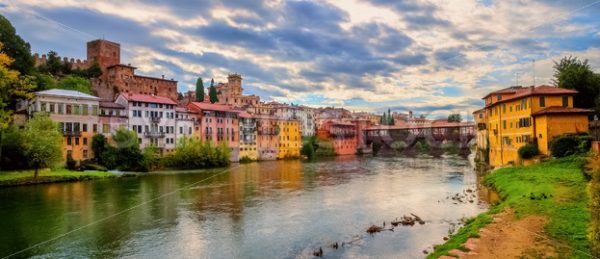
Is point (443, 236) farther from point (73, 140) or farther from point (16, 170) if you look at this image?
point (73, 140)

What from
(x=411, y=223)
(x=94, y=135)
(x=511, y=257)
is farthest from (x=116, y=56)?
Result: (x=511, y=257)

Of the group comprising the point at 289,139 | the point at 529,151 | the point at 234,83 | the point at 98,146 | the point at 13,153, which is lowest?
the point at 529,151

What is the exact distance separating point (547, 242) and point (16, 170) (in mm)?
43475

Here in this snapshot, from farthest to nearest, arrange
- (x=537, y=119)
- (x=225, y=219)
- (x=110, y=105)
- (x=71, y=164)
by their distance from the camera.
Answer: (x=110, y=105) → (x=71, y=164) → (x=537, y=119) → (x=225, y=219)

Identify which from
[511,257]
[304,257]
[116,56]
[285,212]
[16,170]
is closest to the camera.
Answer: [511,257]

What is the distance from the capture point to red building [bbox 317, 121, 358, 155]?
103188 mm

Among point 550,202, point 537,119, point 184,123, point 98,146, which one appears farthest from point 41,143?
point 537,119

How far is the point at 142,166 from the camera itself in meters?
52.3

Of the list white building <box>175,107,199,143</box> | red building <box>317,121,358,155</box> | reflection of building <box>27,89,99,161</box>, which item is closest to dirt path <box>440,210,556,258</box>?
reflection of building <box>27,89,99,161</box>

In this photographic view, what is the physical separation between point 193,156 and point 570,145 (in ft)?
148

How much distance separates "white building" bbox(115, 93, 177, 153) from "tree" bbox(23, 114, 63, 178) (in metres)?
17.9

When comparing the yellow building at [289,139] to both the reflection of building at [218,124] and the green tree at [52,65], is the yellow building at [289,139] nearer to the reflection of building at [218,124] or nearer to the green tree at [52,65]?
the reflection of building at [218,124]

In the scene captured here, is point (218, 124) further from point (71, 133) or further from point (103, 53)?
point (103, 53)

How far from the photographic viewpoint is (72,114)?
51156 mm
